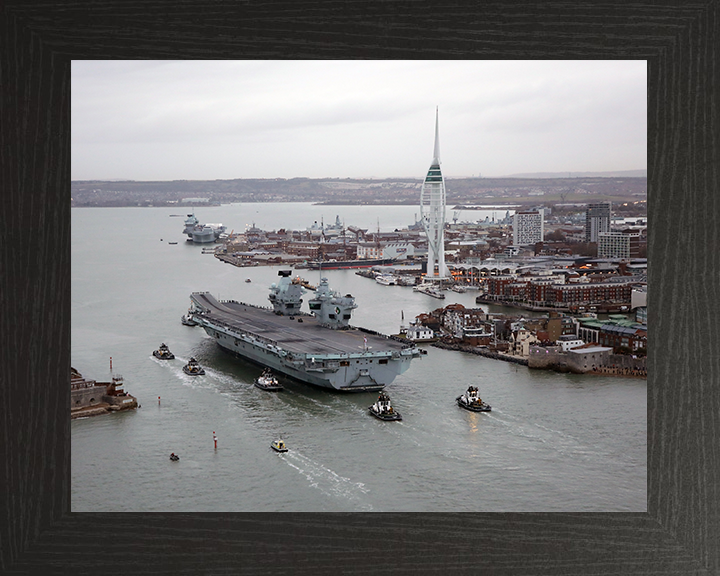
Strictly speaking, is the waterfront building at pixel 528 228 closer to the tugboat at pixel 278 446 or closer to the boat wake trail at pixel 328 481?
the boat wake trail at pixel 328 481

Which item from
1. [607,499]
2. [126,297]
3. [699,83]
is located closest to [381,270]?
[126,297]

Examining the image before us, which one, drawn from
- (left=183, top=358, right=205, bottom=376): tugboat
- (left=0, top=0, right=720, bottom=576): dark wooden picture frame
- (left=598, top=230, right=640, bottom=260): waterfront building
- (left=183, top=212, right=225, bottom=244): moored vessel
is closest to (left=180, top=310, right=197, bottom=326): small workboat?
(left=183, top=358, right=205, bottom=376): tugboat

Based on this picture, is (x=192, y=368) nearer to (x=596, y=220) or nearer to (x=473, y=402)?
(x=473, y=402)

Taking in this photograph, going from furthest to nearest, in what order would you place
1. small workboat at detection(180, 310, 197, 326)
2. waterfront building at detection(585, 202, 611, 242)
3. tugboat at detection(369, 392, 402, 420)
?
1. small workboat at detection(180, 310, 197, 326)
2. tugboat at detection(369, 392, 402, 420)
3. waterfront building at detection(585, 202, 611, 242)

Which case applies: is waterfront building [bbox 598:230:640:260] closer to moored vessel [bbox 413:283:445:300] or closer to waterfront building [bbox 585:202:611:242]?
waterfront building [bbox 585:202:611:242]

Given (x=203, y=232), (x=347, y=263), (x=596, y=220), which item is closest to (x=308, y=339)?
(x=347, y=263)

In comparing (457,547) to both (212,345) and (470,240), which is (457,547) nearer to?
(470,240)
